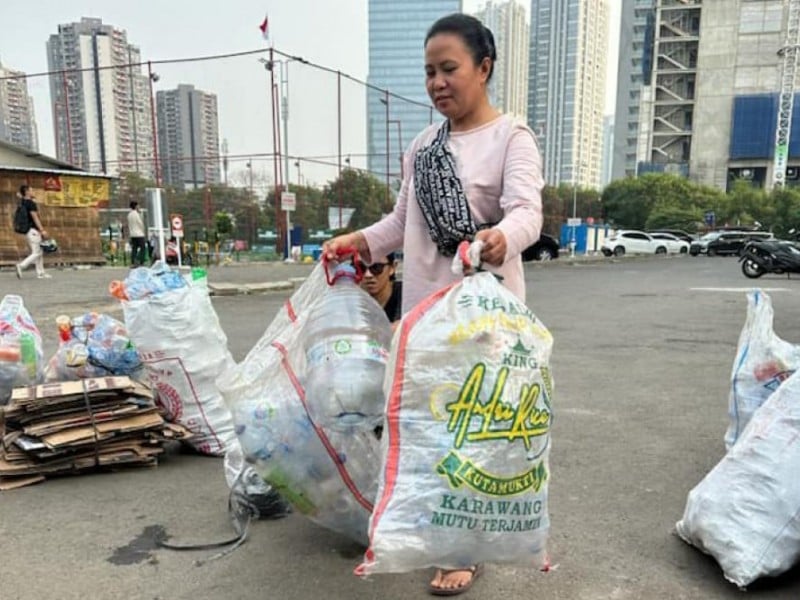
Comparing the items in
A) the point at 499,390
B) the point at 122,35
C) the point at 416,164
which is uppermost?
the point at 122,35

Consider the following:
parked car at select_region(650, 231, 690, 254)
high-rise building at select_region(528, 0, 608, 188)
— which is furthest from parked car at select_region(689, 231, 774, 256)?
high-rise building at select_region(528, 0, 608, 188)

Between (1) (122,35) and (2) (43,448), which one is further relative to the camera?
(1) (122,35)

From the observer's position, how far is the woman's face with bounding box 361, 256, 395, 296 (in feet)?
7.27

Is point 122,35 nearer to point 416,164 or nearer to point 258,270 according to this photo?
point 258,270

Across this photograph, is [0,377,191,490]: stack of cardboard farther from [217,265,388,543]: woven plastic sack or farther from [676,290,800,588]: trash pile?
[676,290,800,588]: trash pile

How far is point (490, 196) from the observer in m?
1.75

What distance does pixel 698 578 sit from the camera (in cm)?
183

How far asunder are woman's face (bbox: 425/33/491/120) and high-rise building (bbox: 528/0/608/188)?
181ft

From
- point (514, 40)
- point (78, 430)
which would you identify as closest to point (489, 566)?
point (78, 430)

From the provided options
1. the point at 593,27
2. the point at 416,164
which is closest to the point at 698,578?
the point at 416,164

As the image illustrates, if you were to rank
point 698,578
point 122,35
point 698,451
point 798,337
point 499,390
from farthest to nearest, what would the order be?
point 122,35
point 798,337
point 698,451
point 698,578
point 499,390

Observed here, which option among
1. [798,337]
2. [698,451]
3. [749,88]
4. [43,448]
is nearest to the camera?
[43,448]

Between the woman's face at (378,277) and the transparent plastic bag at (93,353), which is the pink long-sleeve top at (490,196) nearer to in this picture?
the woman's face at (378,277)

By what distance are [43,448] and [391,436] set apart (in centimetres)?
184
